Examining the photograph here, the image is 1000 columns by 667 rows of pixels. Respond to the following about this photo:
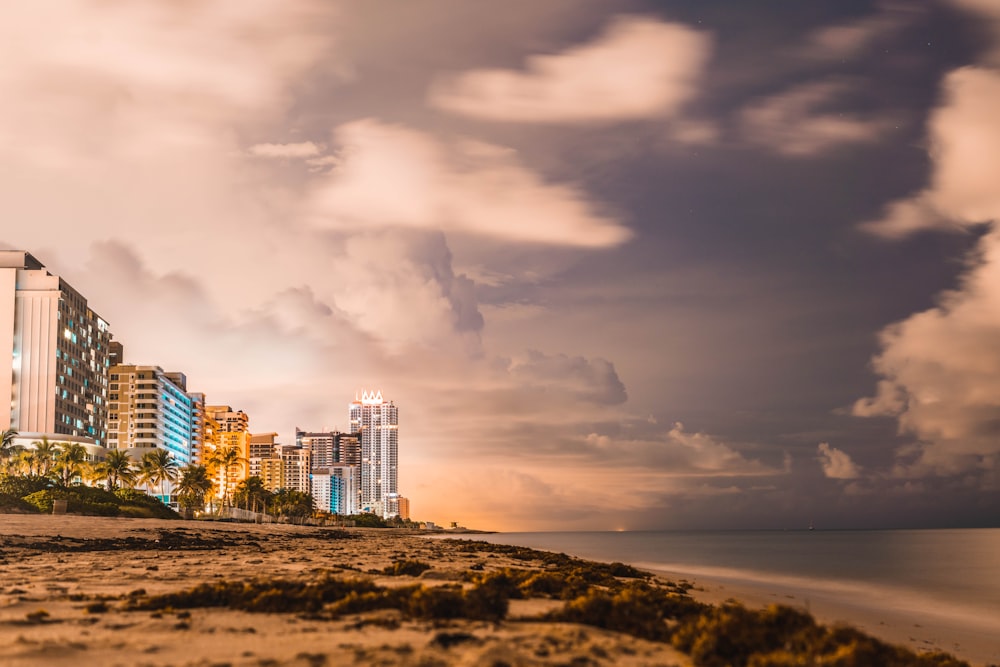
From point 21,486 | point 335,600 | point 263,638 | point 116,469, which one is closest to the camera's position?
point 263,638

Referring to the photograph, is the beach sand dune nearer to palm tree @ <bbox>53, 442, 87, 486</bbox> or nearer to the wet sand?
the wet sand

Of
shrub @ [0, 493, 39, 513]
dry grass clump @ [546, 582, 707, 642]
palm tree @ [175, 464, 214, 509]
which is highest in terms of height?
dry grass clump @ [546, 582, 707, 642]

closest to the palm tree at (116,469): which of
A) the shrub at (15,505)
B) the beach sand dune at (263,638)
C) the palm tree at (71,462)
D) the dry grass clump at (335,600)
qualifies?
the palm tree at (71,462)

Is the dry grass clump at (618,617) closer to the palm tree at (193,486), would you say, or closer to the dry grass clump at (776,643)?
the dry grass clump at (776,643)

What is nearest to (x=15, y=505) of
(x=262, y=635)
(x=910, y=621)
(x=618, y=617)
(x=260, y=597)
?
(x=260, y=597)

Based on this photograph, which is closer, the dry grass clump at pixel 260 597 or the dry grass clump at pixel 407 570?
the dry grass clump at pixel 260 597

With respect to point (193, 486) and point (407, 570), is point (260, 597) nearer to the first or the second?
point (407, 570)

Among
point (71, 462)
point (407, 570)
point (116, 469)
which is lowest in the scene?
point (116, 469)

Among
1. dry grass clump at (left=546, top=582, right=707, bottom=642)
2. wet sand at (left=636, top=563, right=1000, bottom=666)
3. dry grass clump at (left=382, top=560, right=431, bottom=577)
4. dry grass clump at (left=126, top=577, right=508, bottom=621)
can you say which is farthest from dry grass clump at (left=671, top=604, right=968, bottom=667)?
dry grass clump at (left=382, top=560, right=431, bottom=577)

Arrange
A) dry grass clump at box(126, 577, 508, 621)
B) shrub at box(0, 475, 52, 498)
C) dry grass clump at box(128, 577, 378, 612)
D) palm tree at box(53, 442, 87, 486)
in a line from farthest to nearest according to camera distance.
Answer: palm tree at box(53, 442, 87, 486), shrub at box(0, 475, 52, 498), dry grass clump at box(128, 577, 378, 612), dry grass clump at box(126, 577, 508, 621)

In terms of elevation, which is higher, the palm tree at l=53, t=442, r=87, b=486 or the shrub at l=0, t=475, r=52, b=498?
the palm tree at l=53, t=442, r=87, b=486

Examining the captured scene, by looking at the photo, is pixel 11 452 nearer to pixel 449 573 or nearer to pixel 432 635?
pixel 449 573

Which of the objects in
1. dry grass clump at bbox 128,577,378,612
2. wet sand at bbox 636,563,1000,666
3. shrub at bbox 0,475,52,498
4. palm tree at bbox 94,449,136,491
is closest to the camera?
dry grass clump at bbox 128,577,378,612

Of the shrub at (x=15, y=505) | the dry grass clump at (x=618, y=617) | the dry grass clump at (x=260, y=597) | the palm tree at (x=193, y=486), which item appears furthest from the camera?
the palm tree at (x=193, y=486)
